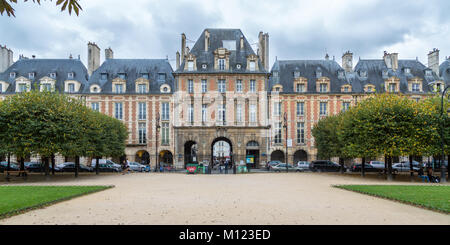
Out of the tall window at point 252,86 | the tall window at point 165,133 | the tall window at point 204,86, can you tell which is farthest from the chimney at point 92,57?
the tall window at point 252,86

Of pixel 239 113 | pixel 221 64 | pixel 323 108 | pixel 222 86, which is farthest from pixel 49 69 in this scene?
pixel 323 108

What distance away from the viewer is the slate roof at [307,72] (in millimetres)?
45781

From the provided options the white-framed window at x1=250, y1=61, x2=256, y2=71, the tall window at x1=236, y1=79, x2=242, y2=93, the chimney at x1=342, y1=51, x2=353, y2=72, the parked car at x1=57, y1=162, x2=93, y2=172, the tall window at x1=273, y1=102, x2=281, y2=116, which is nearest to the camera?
the parked car at x1=57, y1=162, x2=93, y2=172

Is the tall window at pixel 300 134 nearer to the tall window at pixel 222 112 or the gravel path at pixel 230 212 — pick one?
the tall window at pixel 222 112

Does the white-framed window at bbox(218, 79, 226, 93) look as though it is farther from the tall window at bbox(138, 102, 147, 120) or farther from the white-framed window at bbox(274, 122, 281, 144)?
the tall window at bbox(138, 102, 147, 120)

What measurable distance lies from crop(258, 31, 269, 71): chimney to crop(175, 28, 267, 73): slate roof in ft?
5.04

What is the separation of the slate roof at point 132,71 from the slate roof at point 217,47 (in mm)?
5346

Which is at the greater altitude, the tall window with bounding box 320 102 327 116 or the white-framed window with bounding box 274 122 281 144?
the tall window with bounding box 320 102 327 116

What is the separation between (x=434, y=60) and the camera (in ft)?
155

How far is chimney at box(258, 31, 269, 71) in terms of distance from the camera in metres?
44.0

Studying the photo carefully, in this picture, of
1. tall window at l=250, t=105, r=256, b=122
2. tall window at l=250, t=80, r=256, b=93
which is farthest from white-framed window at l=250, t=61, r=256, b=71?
tall window at l=250, t=105, r=256, b=122

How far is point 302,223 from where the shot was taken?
8.69 meters

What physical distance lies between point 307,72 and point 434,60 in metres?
17.7

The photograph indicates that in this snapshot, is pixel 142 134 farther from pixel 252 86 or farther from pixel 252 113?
pixel 252 86
